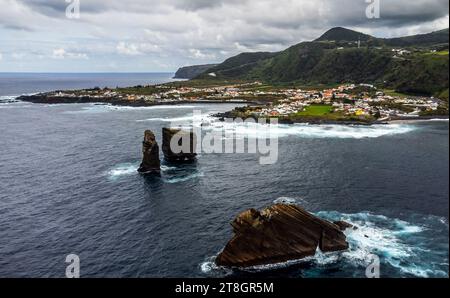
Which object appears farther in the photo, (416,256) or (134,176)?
(134,176)

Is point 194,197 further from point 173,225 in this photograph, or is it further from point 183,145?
point 183,145

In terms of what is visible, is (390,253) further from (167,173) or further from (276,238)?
(167,173)

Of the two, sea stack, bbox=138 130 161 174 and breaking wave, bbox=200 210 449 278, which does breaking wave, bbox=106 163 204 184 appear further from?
A: breaking wave, bbox=200 210 449 278

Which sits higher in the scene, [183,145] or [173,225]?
[183,145]

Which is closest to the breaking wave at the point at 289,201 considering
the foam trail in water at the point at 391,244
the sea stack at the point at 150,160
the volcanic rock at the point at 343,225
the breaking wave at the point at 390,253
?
the foam trail in water at the point at 391,244

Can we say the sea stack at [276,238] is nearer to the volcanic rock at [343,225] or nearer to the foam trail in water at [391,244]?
the foam trail in water at [391,244]
